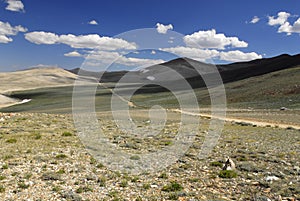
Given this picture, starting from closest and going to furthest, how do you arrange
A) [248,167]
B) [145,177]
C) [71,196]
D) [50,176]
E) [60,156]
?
[71,196] < [50,176] < [145,177] < [248,167] < [60,156]

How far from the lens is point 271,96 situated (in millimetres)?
95750

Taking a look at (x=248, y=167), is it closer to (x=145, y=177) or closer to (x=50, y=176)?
(x=145, y=177)

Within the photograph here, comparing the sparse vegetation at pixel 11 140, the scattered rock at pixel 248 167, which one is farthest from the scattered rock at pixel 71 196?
the sparse vegetation at pixel 11 140

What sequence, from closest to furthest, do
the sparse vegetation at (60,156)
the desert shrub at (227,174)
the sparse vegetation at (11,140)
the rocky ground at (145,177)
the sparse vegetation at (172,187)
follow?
the rocky ground at (145,177) < the sparse vegetation at (172,187) < the desert shrub at (227,174) < the sparse vegetation at (60,156) < the sparse vegetation at (11,140)

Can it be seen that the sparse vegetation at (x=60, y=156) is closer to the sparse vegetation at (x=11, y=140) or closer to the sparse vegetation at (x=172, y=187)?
the sparse vegetation at (x=11, y=140)

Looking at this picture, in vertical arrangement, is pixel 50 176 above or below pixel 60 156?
below

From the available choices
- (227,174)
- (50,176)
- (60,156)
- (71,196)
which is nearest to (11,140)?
(60,156)

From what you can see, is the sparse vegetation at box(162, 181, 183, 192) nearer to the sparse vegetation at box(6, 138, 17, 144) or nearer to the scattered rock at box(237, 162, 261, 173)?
the scattered rock at box(237, 162, 261, 173)

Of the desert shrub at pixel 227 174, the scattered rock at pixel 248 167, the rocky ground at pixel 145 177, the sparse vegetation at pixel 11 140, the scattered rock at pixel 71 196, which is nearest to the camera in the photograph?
the scattered rock at pixel 71 196

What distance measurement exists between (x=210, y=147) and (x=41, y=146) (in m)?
12.9

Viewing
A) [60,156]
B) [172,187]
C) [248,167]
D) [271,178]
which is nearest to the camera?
[172,187]

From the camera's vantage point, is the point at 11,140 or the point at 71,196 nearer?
the point at 71,196

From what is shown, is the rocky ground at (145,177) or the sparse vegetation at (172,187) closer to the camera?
the rocky ground at (145,177)

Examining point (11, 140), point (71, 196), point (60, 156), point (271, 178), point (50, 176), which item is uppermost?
point (11, 140)
